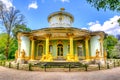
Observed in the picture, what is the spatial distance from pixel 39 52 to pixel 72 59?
26.9ft

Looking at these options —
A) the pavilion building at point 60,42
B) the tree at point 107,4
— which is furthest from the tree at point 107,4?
the pavilion building at point 60,42

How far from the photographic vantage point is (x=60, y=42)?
27312 millimetres

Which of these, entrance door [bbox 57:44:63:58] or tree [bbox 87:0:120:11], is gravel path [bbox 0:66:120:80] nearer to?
tree [bbox 87:0:120:11]

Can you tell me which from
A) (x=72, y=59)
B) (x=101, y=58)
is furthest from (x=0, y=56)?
(x=101, y=58)

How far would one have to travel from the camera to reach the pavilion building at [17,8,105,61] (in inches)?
912

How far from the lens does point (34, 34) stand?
2503 centimetres

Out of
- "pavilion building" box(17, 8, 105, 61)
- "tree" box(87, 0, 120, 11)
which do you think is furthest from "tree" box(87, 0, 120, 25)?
"pavilion building" box(17, 8, 105, 61)

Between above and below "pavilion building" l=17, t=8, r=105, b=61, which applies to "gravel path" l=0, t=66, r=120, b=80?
below

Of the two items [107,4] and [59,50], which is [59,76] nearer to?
[107,4]

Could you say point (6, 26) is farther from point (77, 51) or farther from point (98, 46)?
point (98, 46)

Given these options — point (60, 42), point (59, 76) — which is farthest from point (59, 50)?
point (59, 76)

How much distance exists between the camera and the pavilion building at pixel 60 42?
76.0 feet

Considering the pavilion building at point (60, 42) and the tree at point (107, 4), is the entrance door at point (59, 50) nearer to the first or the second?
the pavilion building at point (60, 42)

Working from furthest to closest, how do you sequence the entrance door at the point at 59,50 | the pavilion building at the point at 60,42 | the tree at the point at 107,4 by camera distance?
1. the entrance door at the point at 59,50
2. the pavilion building at the point at 60,42
3. the tree at the point at 107,4
